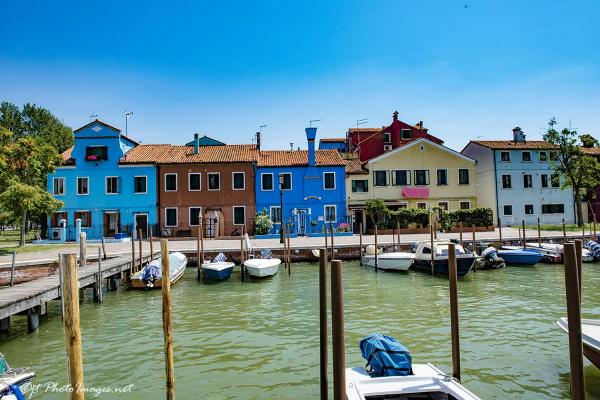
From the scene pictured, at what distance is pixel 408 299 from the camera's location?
1423 centimetres

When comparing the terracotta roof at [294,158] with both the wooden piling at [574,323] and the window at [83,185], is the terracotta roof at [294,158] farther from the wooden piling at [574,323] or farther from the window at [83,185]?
the wooden piling at [574,323]

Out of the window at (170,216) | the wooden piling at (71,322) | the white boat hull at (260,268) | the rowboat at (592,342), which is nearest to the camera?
the wooden piling at (71,322)

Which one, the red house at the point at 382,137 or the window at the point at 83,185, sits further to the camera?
the red house at the point at 382,137

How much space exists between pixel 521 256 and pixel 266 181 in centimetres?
1961

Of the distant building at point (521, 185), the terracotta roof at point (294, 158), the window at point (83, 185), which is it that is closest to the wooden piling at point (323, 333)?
the terracotta roof at point (294, 158)

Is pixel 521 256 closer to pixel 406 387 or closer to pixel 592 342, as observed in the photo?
pixel 592 342

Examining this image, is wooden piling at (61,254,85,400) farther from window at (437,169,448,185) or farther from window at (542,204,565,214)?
window at (542,204,565,214)

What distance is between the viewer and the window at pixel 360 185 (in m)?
36.2

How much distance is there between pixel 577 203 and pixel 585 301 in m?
27.7

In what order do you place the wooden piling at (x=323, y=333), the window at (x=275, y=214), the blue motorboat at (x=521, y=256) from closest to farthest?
the wooden piling at (x=323, y=333) → the blue motorboat at (x=521, y=256) → the window at (x=275, y=214)

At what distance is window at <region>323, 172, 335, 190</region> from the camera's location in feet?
113

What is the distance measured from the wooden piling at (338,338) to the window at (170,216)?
30.1 m

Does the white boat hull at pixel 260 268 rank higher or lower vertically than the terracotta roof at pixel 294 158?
lower

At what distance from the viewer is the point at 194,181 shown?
33.7m
